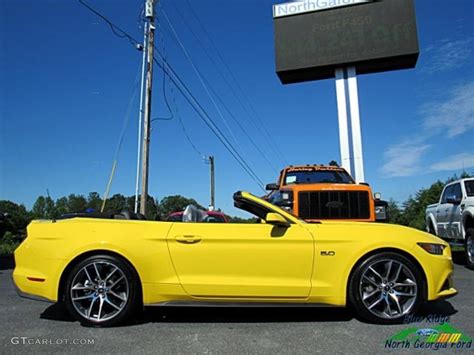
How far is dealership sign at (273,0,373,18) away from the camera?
17789 millimetres

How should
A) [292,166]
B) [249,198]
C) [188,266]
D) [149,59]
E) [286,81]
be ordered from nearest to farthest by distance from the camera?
1. [188,266]
2. [249,198]
3. [292,166]
4. [149,59]
5. [286,81]

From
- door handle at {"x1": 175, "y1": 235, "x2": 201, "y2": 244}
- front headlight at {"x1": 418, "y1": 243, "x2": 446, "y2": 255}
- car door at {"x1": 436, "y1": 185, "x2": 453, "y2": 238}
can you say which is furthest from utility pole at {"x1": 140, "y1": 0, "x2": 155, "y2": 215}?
front headlight at {"x1": 418, "y1": 243, "x2": 446, "y2": 255}

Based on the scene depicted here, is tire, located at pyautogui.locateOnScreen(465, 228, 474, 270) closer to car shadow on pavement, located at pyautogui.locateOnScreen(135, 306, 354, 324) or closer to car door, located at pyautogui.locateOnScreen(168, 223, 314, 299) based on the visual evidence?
car shadow on pavement, located at pyautogui.locateOnScreen(135, 306, 354, 324)

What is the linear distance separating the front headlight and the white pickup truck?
14.4 ft

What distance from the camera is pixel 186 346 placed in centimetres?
342

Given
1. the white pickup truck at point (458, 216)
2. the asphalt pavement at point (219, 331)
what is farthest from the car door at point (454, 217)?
the asphalt pavement at point (219, 331)

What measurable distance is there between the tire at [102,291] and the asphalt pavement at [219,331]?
14cm

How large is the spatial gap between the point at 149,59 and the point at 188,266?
12694mm

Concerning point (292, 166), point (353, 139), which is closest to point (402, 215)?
point (353, 139)

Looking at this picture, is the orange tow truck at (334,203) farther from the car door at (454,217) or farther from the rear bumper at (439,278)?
the rear bumper at (439,278)

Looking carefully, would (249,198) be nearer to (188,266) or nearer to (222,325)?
(188,266)

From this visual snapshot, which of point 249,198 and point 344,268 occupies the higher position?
point 249,198

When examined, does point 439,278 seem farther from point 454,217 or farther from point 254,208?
point 454,217

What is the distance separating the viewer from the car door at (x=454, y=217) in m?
8.59
